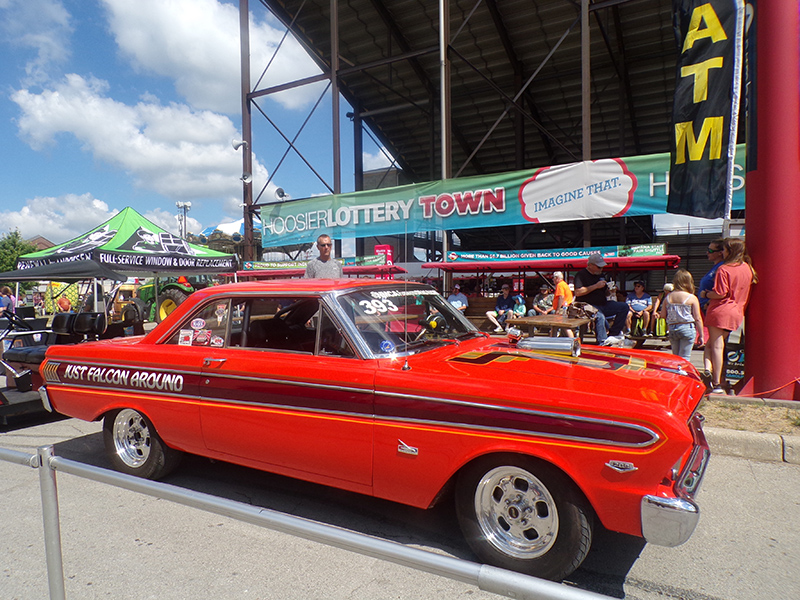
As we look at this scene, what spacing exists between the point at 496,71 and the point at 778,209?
55.3 feet

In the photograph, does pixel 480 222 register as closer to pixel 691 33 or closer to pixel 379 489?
pixel 691 33

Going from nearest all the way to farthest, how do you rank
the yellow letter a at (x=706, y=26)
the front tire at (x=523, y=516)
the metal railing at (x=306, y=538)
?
the metal railing at (x=306, y=538)
the front tire at (x=523, y=516)
the yellow letter a at (x=706, y=26)

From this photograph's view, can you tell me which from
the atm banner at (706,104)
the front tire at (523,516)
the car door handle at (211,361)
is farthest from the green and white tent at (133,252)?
the atm banner at (706,104)

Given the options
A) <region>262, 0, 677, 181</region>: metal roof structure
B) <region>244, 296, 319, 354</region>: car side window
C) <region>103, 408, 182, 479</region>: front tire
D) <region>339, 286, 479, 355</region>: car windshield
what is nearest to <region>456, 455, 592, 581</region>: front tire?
<region>339, 286, 479, 355</region>: car windshield

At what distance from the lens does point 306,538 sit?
1.36 meters

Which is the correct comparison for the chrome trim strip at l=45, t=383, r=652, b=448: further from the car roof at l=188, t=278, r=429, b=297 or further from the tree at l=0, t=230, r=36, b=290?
the tree at l=0, t=230, r=36, b=290

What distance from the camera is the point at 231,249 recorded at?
2795 cm

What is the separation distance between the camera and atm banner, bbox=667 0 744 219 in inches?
239

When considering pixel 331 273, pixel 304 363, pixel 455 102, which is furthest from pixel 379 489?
pixel 455 102

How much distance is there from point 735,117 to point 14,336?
9121 mm

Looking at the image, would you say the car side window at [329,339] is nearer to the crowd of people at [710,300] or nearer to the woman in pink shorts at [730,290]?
the crowd of people at [710,300]

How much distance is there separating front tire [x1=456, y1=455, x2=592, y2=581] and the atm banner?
17.4 ft

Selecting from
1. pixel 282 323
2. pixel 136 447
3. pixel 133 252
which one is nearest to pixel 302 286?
pixel 282 323

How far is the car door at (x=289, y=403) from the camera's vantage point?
2.88 metres
